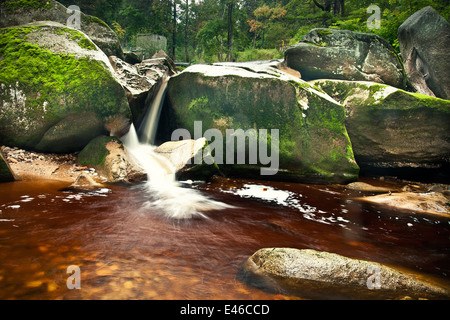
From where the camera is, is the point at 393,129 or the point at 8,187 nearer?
the point at 8,187

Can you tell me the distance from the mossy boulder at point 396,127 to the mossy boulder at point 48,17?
9498 mm

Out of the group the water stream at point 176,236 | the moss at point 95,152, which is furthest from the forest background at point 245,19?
the moss at point 95,152

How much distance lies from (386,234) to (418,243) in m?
0.43

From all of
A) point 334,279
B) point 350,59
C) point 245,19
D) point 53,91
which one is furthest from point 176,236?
point 245,19

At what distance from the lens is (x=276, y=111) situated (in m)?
7.98

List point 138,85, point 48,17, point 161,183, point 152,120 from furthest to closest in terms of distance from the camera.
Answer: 1. point 152,120
2. point 48,17
3. point 138,85
4. point 161,183

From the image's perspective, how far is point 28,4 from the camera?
8.59 m

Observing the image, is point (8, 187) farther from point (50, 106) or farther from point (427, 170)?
point (427, 170)

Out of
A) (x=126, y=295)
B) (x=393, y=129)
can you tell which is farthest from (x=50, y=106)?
(x=393, y=129)

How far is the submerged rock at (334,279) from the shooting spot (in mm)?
2395

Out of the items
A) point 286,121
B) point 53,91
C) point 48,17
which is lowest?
point 286,121

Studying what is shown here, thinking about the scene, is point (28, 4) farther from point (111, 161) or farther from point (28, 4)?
point (111, 161)

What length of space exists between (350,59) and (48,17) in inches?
458
